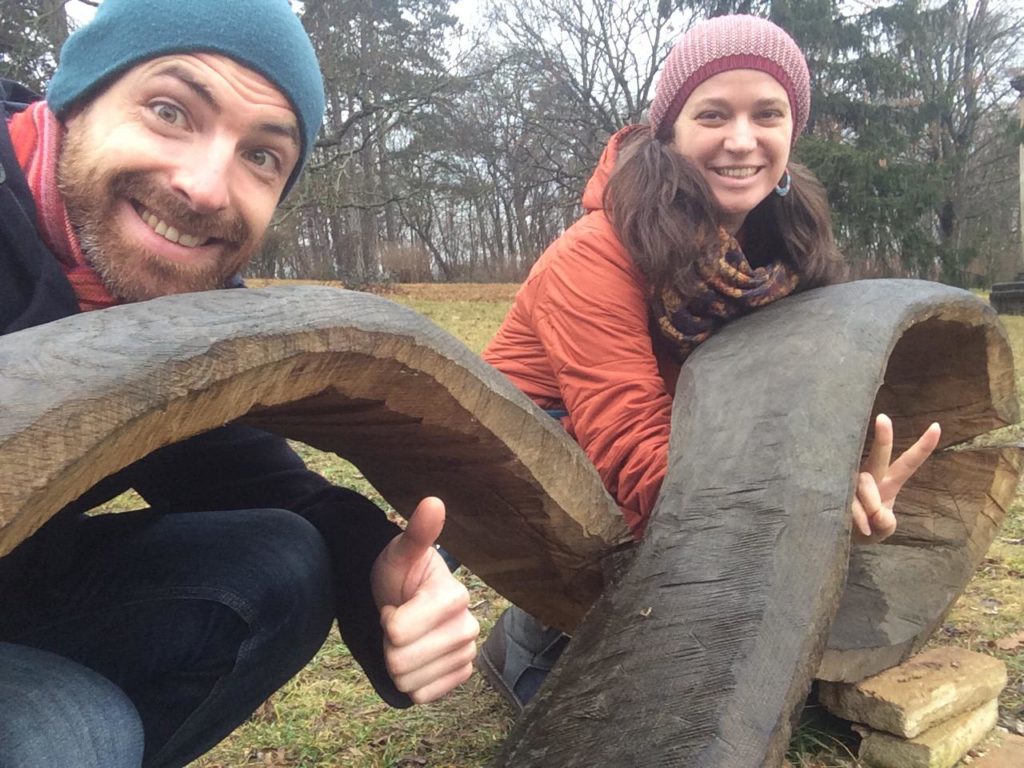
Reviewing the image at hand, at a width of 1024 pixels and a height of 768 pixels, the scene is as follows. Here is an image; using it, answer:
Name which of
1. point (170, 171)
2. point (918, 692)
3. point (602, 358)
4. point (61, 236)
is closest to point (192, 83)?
point (170, 171)

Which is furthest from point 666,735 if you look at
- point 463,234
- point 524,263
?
point 463,234

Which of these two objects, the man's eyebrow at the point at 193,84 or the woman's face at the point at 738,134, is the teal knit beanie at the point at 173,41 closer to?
the man's eyebrow at the point at 193,84

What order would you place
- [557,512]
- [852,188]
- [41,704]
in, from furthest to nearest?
[852,188] < [557,512] < [41,704]

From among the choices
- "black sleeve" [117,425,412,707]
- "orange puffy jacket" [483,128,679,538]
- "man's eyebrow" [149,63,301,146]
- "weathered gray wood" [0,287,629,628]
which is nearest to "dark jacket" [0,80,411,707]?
"black sleeve" [117,425,412,707]

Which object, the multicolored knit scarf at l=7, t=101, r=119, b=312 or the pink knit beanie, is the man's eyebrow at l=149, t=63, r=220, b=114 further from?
the pink knit beanie

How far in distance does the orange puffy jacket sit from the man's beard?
2.75ft

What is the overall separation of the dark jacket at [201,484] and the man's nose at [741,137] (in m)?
1.26

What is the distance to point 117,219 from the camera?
1483mm

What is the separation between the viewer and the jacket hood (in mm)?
2318

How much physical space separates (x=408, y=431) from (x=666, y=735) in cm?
52

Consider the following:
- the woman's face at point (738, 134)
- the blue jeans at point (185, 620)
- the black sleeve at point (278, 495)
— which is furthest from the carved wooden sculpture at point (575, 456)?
the woman's face at point (738, 134)

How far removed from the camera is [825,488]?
138 cm

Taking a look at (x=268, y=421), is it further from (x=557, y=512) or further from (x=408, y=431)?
(x=557, y=512)

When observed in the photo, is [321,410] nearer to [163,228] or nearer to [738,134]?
[163,228]
